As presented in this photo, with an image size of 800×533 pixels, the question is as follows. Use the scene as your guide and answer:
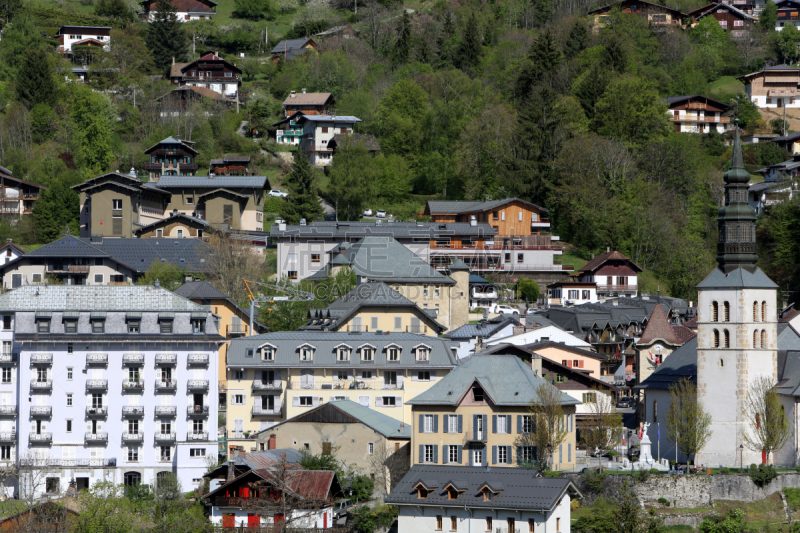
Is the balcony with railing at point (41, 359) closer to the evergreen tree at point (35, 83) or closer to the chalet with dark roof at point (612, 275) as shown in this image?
the chalet with dark roof at point (612, 275)

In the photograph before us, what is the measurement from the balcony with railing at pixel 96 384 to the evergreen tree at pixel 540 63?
80.9 m

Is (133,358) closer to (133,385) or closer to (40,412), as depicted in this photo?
(133,385)

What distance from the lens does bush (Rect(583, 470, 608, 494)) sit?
62.7 metres

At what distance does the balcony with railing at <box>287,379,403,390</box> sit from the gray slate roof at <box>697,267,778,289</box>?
766 inches

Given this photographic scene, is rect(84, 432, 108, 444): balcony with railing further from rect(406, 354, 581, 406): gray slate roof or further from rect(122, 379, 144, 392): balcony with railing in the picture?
rect(406, 354, 581, 406): gray slate roof

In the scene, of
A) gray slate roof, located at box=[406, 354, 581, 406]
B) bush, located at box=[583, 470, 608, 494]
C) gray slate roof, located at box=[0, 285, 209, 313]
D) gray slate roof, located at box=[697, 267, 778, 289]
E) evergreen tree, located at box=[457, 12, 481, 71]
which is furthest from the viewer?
evergreen tree, located at box=[457, 12, 481, 71]

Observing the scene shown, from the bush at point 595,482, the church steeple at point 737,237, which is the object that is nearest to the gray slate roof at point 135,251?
the church steeple at point 737,237

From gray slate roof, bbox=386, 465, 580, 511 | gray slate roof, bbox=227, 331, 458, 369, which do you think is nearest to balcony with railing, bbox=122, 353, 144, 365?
gray slate roof, bbox=227, 331, 458, 369

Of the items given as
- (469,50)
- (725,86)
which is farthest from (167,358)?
(725,86)

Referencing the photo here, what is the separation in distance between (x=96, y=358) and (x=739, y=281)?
36.5 m

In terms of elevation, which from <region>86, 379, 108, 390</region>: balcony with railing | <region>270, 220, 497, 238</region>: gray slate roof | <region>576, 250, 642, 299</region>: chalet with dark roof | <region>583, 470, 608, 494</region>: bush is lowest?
<region>583, 470, 608, 494</region>: bush

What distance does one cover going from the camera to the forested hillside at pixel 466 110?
123m

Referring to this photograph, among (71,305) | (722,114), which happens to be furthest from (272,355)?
(722,114)

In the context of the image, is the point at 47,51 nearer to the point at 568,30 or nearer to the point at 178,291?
the point at 568,30
